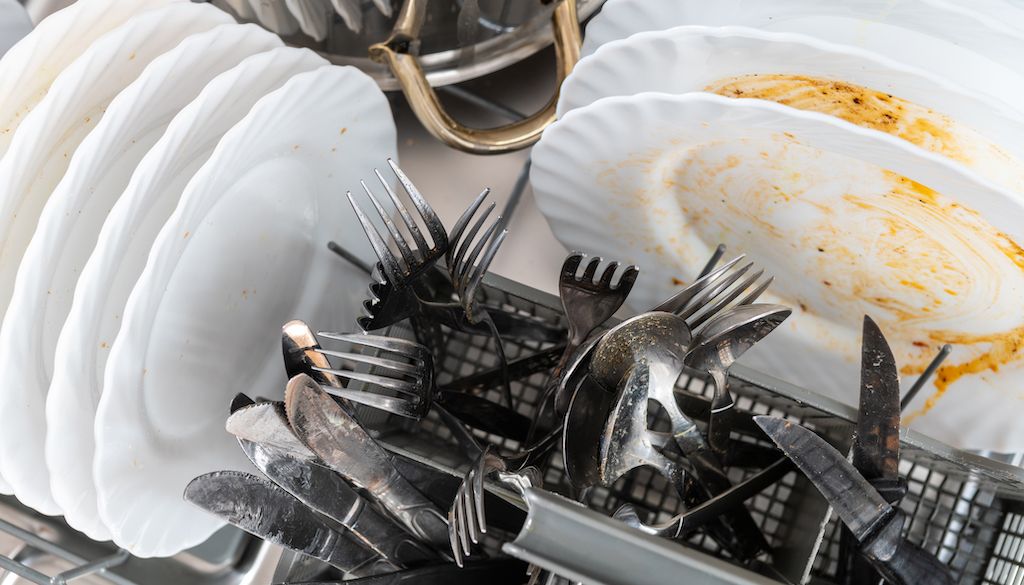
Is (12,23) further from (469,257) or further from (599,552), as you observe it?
(599,552)

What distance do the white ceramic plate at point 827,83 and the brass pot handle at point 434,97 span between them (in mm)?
65

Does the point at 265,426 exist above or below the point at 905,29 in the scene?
below

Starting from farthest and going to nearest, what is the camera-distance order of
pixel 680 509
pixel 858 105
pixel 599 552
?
pixel 680 509 → pixel 858 105 → pixel 599 552

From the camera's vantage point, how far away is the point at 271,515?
0.37m

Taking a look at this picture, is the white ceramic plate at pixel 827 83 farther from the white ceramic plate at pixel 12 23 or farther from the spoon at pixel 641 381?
the white ceramic plate at pixel 12 23

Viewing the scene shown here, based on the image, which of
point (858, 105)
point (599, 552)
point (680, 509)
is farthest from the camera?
point (680, 509)

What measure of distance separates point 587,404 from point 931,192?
179mm

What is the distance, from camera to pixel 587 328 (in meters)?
0.40

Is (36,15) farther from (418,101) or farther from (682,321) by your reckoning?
(682,321)

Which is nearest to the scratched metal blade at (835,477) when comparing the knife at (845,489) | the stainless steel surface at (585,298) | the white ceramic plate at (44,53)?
the knife at (845,489)

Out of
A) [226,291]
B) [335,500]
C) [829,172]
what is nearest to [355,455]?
[335,500]

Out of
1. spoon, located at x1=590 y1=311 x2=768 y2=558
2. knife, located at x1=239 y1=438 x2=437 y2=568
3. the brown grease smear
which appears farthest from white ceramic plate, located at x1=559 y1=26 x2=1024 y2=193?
knife, located at x1=239 y1=438 x2=437 y2=568

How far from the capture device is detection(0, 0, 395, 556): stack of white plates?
34cm

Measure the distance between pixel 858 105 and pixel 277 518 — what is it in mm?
307
